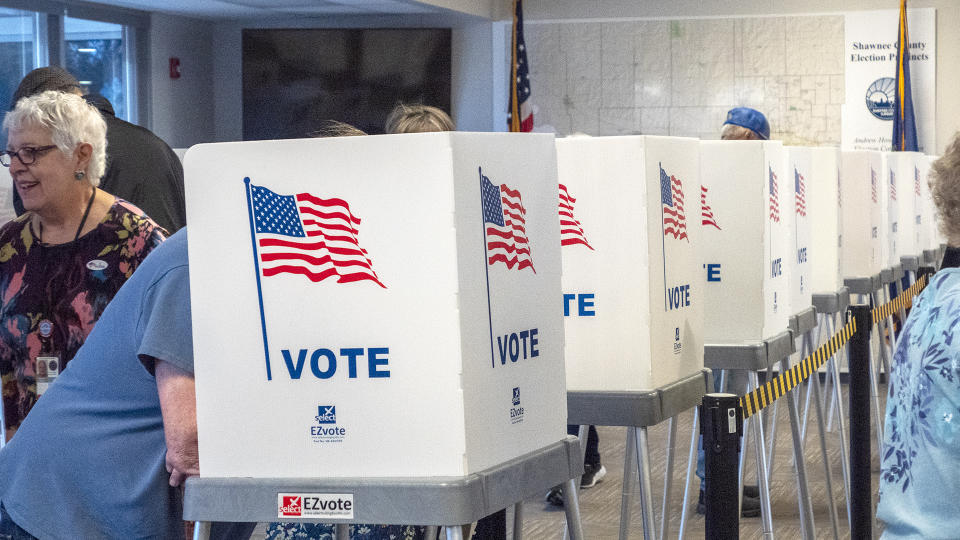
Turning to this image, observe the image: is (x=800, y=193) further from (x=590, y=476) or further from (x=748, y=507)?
(x=590, y=476)

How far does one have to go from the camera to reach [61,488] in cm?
194

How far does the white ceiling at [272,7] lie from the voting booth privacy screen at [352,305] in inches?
266

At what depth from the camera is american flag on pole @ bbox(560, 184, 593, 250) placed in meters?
2.57

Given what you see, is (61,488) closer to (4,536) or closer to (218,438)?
(4,536)

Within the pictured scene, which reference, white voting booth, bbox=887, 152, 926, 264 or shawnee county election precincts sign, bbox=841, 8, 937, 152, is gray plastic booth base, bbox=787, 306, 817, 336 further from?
shawnee county election precincts sign, bbox=841, 8, 937, 152

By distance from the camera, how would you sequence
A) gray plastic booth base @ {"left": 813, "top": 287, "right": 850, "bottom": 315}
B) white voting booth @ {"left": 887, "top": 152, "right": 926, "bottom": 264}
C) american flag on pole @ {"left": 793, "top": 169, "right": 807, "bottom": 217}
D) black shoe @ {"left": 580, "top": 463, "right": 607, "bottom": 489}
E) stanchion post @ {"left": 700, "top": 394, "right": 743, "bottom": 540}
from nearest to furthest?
stanchion post @ {"left": 700, "top": 394, "right": 743, "bottom": 540} < american flag on pole @ {"left": 793, "top": 169, "right": 807, "bottom": 217} < gray plastic booth base @ {"left": 813, "top": 287, "right": 850, "bottom": 315} < black shoe @ {"left": 580, "top": 463, "right": 607, "bottom": 489} < white voting booth @ {"left": 887, "top": 152, "right": 926, "bottom": 264}

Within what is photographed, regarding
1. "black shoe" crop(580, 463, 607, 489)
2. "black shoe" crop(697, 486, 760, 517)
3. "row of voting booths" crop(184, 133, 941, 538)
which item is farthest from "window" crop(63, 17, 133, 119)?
"row of voting booths" crop(184, 133, 941, 538)

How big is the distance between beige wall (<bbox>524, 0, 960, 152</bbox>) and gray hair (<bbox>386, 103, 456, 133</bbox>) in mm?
6332

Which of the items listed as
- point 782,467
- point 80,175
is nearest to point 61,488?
point 80,175

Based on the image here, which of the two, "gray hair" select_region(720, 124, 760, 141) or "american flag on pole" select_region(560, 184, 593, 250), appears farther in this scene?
"gray hair" select_region(720, 124, 760, 141)

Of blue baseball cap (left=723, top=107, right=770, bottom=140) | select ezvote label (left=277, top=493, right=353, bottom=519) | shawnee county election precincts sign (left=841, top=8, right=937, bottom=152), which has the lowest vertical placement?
select ezvote label (left=277, top=493, right=353, bottom=519)

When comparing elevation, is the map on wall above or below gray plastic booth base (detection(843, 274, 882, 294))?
above

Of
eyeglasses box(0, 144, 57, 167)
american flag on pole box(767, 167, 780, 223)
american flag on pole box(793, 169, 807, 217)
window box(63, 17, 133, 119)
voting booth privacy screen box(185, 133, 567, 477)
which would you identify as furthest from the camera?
window box(63, 17, 133, 119)

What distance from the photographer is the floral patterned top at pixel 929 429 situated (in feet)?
5.23
